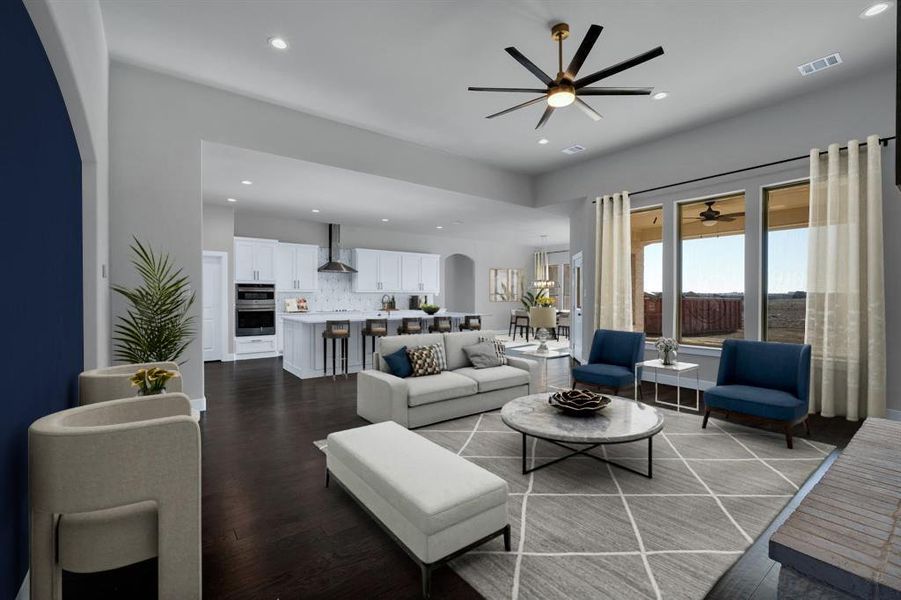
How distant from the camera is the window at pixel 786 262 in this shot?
4945 millimetres

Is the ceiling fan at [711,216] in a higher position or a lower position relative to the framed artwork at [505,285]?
higher

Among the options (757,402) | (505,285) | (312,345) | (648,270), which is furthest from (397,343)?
(505,285)

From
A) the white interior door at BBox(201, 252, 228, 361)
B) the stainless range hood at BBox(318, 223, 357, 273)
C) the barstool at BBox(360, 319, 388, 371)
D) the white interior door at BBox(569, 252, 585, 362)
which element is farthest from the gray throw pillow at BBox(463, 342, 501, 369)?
the white interior door at BBox(201, 252, 228, 361)

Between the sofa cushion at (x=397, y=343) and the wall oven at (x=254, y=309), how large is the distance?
491 centimetres

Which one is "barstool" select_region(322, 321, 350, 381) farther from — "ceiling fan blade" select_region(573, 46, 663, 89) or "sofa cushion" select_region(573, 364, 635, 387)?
"ceiling fan blade" select_region(573, 46, 663, 89)

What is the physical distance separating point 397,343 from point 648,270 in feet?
14.2

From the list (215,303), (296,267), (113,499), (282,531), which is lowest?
(282,531)

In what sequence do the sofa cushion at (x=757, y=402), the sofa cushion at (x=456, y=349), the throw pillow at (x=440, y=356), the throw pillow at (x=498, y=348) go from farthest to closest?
the throw pillow at (x=498, y=348), the sofa cushion at (x=456, y=349), the throw pillow at (x=440, y=356), the sofa cushion at (x=757, y=402)

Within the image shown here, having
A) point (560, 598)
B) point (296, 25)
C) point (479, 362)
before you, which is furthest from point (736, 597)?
point (296, 25)

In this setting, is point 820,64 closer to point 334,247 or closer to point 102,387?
point 102,387

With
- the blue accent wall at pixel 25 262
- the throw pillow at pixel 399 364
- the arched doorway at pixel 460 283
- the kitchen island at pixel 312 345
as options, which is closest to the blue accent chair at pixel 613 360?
the throw pillow at pixel 399 364

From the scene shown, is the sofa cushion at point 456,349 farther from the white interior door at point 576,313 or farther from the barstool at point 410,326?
the white interior door at point 576,313

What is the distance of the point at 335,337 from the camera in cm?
635

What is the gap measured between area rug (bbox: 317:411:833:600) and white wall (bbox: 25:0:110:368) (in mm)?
2867
